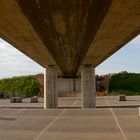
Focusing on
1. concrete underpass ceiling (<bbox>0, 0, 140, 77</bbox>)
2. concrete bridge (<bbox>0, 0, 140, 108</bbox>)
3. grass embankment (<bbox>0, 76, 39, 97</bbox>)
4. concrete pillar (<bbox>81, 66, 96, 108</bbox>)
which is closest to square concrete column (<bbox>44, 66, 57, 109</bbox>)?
concrete pillar (<bbox>81, 66, 96, 108</bbox>)

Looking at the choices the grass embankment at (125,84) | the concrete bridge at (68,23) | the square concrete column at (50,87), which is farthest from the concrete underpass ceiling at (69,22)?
the grass embankment at (125,84)

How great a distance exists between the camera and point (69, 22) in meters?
19.1

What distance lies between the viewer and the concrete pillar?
4419cm

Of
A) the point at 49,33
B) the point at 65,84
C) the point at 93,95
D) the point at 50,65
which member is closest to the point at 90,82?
the point at 93,95

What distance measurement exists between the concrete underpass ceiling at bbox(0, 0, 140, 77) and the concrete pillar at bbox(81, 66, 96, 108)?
673 inches

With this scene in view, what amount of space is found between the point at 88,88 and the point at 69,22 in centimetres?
2555

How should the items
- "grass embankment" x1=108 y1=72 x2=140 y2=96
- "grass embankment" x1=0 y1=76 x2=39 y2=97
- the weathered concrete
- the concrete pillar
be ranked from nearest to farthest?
the concrete pillar < the weathered concrete < "grass embankment" x1=108 y1=72 x2=140 y2=96 < "grass embankment" x1=0 y1=76 x2=39 y2=97

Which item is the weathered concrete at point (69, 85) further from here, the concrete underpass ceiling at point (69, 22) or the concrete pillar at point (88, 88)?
the concrete underpass ceiling at point (69, 22)

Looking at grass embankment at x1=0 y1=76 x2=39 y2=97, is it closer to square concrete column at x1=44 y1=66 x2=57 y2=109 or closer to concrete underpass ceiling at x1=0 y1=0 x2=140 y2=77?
square concrete column at x1=44 y1=66 x2=57 y2=109

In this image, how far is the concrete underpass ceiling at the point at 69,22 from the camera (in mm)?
15352

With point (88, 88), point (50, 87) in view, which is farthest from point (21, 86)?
point (88, 88)

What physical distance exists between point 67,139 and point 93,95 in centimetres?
2825

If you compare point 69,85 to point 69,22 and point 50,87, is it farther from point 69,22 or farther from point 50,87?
point 69,22

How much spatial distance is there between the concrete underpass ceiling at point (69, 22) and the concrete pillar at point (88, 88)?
17099 mm
